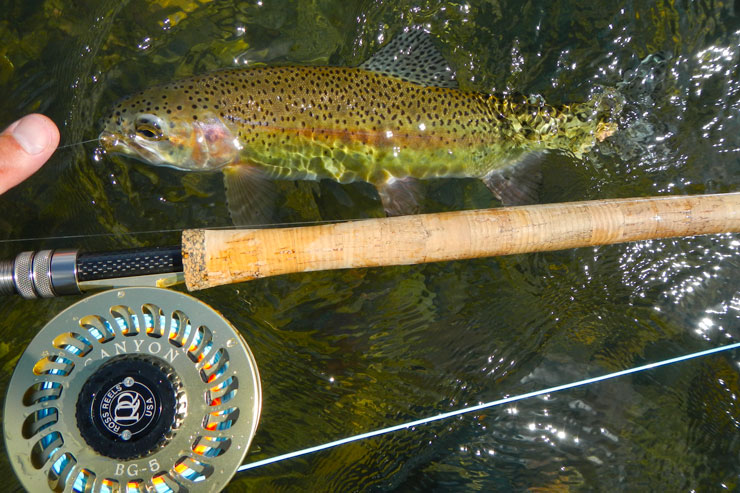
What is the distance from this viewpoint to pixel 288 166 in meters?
3.25

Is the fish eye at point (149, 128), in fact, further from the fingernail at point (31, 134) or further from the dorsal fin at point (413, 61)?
the dorsal fin at point (413, 61)

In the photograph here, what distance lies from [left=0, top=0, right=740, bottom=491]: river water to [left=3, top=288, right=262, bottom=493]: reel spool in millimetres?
982

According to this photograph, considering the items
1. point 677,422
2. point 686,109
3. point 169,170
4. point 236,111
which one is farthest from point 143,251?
point 686,109

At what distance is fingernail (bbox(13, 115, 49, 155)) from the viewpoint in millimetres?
2146

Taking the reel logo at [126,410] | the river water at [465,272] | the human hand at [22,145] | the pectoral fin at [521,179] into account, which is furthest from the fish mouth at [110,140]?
the pectoral fin at [521,179]

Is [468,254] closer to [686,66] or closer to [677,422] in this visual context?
[677,422]

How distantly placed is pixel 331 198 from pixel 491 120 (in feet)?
3.53

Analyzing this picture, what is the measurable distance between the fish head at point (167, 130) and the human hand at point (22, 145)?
81cm

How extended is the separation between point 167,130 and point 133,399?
153cm

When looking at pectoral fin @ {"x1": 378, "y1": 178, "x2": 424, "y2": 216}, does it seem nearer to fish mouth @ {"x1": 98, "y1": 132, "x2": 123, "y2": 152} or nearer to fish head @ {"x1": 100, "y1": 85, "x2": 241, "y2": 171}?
fish head @ {"x1": 100, "y1": 85, "x2": 241, "y2": 171}

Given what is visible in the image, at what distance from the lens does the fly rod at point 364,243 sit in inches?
82.4

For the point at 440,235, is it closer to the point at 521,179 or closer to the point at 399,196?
the point at 399,196

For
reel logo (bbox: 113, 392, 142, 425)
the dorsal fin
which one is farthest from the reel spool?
the dorsal fin

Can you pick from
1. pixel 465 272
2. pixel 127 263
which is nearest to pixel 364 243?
pixel 127 263
